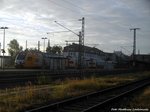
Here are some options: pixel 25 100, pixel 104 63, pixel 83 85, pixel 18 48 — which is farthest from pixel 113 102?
pixel 18 48

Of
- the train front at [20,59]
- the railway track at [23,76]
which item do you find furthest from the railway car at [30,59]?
the railway track at [23,76]

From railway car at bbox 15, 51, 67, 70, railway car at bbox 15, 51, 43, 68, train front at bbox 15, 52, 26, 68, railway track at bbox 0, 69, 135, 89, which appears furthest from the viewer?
train front at bbox 15, 52, 26, 68

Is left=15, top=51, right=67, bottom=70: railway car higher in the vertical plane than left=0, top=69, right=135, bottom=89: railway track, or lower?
higher

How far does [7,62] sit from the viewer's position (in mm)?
90562

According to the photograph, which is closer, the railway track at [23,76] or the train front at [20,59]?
the railway track at [23,76]

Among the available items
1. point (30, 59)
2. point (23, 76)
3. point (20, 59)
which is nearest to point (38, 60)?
point (30, 59)

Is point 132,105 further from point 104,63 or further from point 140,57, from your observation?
point 140,57

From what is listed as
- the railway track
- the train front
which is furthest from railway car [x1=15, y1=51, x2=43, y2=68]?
the railway track

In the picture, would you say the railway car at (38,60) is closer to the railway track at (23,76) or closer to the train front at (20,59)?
the train front at (20,59)

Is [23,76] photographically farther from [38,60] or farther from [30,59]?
[38,60]

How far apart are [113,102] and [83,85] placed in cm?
968

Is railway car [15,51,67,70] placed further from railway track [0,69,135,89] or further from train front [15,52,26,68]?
railway track [0,69,135,89]

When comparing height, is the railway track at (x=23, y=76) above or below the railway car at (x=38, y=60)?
below

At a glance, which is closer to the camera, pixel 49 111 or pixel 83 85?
pixel 49 111
